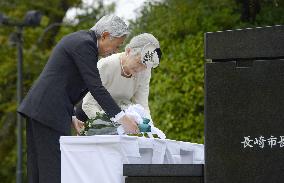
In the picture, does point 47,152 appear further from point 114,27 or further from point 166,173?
point 166,173

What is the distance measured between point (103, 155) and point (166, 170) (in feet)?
1.66

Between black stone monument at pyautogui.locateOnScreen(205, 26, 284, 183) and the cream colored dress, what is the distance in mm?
1842

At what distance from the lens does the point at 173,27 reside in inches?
431

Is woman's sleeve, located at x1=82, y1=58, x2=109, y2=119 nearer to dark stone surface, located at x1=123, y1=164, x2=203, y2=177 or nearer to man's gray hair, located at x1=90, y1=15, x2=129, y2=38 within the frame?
man's gray hair, located at x1=90, y1=15, x2=129, y2=38

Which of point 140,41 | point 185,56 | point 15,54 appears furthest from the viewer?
point 15,54

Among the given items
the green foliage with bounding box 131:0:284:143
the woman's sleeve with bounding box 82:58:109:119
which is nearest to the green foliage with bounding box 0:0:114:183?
the green foliage with bounding box 131:0:284:143

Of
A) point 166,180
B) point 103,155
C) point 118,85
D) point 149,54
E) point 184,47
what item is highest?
point 184,47

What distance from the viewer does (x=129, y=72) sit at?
5789 millimetres

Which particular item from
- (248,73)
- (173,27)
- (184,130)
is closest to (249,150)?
(248,73)

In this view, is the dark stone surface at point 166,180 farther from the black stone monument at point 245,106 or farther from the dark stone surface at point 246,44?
the dark stone surface at point 246,44

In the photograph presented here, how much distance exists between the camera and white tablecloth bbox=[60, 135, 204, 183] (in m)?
4.66

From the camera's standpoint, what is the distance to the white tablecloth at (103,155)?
4.66 metres

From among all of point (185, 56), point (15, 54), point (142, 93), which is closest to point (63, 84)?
point (142, 93)

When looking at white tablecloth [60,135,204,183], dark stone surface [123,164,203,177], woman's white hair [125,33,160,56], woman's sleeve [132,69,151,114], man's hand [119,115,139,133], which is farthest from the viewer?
woman's sleeve [132,69,151,114]
